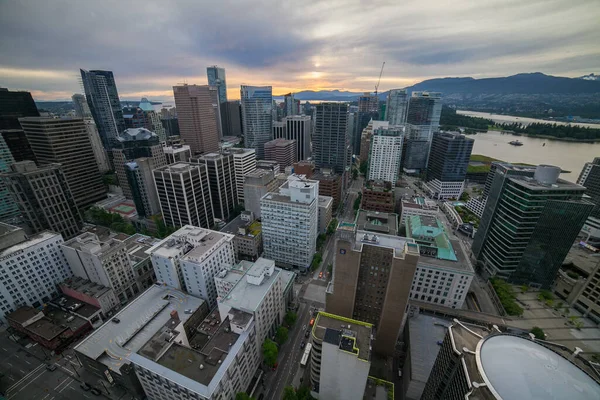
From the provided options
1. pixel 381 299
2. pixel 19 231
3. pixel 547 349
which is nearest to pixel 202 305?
pixel 381 299

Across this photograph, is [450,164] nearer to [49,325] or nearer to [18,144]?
[49,325]

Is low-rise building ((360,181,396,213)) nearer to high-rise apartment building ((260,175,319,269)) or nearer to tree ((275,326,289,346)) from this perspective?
high-rise apartment building ((260,175,319,269))

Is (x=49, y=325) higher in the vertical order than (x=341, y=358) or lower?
lower

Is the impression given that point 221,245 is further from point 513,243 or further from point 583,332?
point 583,332

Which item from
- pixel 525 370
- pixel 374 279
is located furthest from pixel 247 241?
pixel 525 370

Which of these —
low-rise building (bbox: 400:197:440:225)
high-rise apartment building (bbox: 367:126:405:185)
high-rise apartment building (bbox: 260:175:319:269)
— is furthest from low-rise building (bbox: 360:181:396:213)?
high-rise apartment building (bbox: 367:126:405:185)

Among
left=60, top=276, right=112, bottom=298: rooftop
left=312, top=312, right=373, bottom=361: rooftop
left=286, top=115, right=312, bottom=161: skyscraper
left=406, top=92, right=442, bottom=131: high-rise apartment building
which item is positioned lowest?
left=60, top=276, right=112, bottom=298: rooftop

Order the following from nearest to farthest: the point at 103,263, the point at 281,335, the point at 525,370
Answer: the point at 525,370
the point at 281,335
the point at 103,263

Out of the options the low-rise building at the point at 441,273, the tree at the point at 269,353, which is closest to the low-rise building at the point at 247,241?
the tree at the point at 269,353
